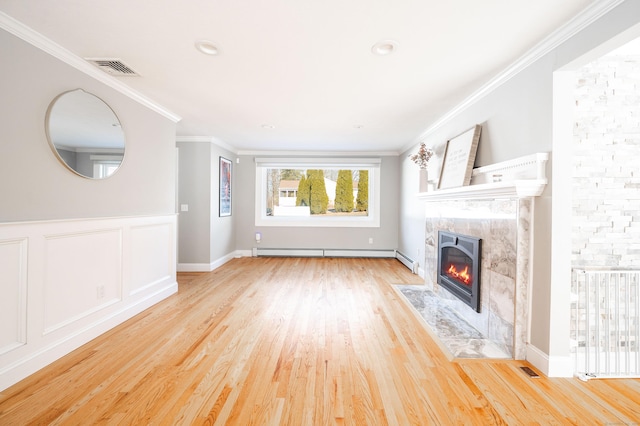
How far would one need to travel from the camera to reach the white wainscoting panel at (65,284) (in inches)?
72.9

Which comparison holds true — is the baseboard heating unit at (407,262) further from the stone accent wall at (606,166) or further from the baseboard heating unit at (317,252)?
the stone accent wall at (606,166)

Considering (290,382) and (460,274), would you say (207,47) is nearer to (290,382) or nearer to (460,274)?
(290,382)

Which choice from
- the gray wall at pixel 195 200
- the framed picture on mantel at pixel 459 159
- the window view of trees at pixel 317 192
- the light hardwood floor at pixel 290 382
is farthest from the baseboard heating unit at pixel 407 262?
the gray wall at pixel 195 200

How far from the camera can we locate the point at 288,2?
1.61 m

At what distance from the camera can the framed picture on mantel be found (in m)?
2.86

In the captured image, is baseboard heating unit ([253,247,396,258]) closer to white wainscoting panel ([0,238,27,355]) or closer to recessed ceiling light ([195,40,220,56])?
white wainscoting panel ([0,238,27,355])

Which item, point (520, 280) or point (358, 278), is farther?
point (358, 278)

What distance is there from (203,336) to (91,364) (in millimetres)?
767

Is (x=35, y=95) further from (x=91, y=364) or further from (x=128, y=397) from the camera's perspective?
(x=128, y=397)

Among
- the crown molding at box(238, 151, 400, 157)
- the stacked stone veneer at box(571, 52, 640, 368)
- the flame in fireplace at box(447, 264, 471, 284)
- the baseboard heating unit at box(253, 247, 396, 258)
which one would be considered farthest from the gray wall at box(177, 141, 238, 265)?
the stacked stone veneer at box(571, 52, 640, 368)

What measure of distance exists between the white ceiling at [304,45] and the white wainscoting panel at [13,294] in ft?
4.83

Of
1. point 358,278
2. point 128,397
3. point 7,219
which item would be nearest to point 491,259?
point 358,278

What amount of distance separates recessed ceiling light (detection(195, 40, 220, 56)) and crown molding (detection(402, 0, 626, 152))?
7.43ft

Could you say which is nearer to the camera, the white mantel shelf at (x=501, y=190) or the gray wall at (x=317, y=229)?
the white mantel shelf at (x=501, y=190)
